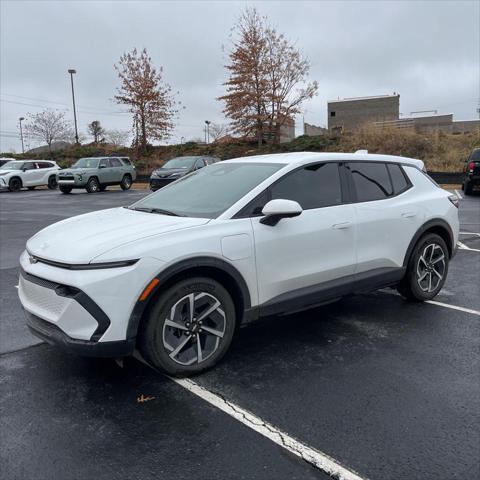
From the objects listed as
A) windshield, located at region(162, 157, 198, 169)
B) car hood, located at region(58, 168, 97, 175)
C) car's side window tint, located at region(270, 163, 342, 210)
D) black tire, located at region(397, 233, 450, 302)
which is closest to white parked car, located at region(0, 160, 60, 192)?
car hood, located at region(58, 168, 97, 175)

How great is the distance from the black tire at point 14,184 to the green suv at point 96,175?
4584 mm

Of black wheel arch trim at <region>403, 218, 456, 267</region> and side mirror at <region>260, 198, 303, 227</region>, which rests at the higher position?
side mirror at <region>260, 198, 303, 227</region>

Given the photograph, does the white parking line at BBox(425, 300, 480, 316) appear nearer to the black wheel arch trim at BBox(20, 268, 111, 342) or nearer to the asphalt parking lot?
the asphalt parking lot

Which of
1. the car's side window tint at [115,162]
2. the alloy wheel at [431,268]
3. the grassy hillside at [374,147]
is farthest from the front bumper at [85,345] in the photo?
the grassy hillside at [374,147]

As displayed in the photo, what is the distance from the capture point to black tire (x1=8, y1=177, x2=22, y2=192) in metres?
26.7

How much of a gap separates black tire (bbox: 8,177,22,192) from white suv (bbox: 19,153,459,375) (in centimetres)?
2516

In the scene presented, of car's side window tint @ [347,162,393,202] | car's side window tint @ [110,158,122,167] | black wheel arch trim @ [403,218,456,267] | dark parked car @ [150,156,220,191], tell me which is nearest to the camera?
car's side window tint @ [347,162,393,202]

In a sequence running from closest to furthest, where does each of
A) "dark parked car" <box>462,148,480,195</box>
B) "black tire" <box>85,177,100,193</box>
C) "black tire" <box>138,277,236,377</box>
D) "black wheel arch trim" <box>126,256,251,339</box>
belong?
1. "black wheel arch trim" <box>126,256,251,339</box>
2. "black tire" <box>138,277,236,377</box>
3. "dark parked car" <box>462,148,480,195</box>
4. "black tire" <box>85,177,100,193</box>

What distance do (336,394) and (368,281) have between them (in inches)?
60.4

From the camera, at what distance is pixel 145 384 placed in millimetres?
3420

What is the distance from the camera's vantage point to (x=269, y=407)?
3080mm

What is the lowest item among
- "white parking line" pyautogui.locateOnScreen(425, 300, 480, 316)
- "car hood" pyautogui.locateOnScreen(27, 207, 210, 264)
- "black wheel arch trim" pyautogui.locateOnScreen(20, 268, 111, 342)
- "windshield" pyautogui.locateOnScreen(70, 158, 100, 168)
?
"white parking line" pyautogui.locateOnScreen(425, 300, 480, 316)

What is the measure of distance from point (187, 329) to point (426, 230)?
3011 millimetres

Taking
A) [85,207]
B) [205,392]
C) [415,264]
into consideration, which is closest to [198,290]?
[205,392]
